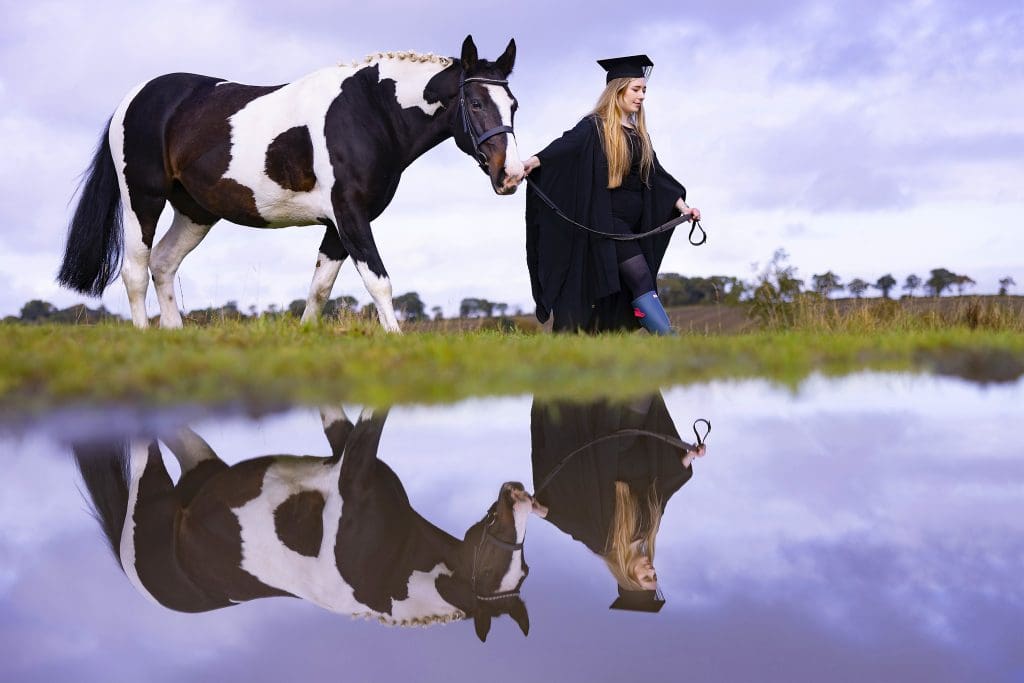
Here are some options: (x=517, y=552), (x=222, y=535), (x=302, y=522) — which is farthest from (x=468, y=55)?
(x=517, y=552)

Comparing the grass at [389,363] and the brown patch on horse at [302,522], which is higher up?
the grass at [389,363]

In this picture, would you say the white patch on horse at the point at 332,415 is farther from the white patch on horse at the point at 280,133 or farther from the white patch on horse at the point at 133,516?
the white patch on horse at the point at 280,133

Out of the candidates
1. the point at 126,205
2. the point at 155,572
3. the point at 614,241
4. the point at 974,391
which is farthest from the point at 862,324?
the point at 155,572

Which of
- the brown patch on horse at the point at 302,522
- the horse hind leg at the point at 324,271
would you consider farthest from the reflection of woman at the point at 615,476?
the horse hind leg at the point at 324,271

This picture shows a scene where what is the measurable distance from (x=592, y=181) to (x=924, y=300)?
7.87m

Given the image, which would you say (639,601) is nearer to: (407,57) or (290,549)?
(290,549)

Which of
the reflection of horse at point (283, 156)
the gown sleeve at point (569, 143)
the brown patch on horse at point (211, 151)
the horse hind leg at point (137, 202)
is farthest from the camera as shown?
the horse hind leg at point (137, 202)

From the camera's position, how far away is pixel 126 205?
9.25m

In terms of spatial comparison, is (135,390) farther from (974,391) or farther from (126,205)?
(126,205)

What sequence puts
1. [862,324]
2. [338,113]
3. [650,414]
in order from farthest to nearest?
[862,324], [338,113], [650,414]

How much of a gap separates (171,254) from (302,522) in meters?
7.37

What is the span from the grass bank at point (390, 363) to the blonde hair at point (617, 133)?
184cm

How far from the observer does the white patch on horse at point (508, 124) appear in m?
7.65

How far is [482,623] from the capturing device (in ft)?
7.45
